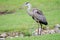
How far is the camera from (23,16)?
2578 centimetres

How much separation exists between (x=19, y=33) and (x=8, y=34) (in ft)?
2.52

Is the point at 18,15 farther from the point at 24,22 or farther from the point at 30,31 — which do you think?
the point at 30,31

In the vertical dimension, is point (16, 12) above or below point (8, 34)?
above

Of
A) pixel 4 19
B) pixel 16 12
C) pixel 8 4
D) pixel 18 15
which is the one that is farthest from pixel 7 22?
pixel 8 4

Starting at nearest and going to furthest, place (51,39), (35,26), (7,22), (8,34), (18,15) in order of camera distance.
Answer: (51,39) → (8,34) → (35,26) → (7,22) → (18,15)

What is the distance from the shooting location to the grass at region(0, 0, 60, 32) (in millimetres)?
21938

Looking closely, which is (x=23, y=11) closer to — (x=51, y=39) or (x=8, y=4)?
(x=8, y=4)

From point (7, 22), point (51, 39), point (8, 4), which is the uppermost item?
A: point (8, 4)

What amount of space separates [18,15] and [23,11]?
2.03m

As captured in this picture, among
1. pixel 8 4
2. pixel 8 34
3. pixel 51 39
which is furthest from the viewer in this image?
pixel 8 4

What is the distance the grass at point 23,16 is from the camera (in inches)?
864

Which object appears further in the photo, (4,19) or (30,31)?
(4,19)

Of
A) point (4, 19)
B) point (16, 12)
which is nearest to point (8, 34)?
point (4, 19)

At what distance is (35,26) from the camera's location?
867 inches
